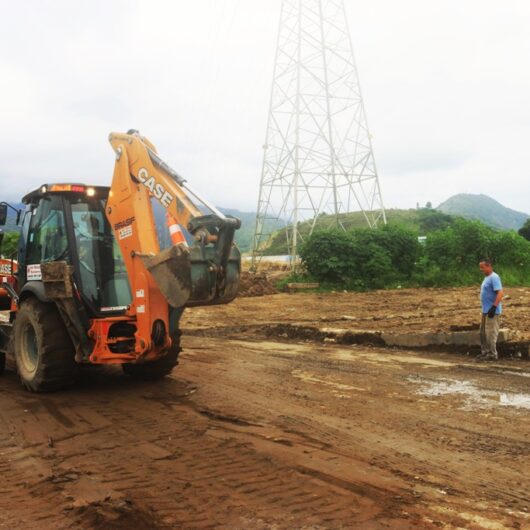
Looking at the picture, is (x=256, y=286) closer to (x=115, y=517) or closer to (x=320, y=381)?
(x=320, y=381)

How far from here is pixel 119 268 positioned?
6.91m

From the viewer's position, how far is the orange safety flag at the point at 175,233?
5.88 meters

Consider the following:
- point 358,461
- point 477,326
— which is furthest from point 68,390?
point 477,326

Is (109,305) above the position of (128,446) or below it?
above

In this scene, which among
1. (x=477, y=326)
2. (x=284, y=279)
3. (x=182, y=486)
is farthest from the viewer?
(x=284, y=279)

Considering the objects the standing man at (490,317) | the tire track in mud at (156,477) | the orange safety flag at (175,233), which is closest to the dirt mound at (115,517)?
the tire track in mud at (156,477)

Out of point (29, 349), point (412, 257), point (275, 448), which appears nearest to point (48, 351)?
point (29, 349)

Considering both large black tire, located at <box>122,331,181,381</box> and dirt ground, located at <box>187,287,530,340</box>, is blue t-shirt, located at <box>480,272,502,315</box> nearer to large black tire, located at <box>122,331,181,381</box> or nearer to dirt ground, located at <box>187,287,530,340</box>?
dirt ground, located at <box>187,287,530,340</box>

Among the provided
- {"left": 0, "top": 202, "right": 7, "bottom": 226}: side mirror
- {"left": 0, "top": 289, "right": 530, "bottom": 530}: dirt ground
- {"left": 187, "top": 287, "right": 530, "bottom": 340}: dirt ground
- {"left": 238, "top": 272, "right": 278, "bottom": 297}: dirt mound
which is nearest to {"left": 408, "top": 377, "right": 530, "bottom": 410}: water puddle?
{"left": 0, "top": 289, "right": 530, "bottom": 530}: dirt ground

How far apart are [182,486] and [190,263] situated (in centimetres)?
227

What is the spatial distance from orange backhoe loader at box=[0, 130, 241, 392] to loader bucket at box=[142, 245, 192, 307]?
1 cm

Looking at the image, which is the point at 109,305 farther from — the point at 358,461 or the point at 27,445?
the point at 358,461

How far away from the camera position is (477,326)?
11594 millimetres

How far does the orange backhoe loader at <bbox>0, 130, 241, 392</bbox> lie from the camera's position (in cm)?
584
